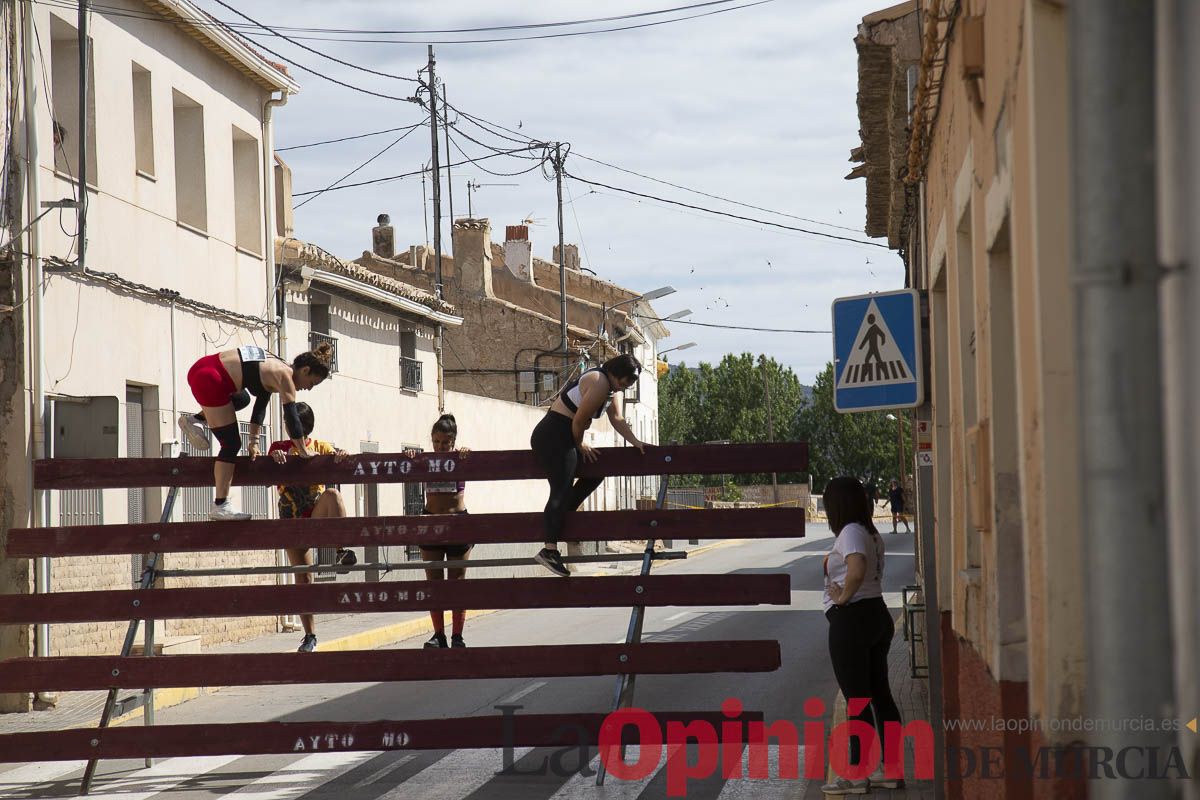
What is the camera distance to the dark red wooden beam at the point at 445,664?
8.09m

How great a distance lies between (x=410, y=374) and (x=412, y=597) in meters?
20.2

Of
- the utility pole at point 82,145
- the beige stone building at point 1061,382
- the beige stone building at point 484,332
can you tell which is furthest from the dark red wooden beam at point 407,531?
the beige stone building at point 484,332

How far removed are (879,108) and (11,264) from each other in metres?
7.96

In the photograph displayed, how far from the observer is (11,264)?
13.0 meters

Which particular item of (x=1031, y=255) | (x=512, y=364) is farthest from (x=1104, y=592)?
(x=512, y=364)

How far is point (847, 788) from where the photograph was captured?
26.2ft

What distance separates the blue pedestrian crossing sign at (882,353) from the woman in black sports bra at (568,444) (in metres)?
1.32

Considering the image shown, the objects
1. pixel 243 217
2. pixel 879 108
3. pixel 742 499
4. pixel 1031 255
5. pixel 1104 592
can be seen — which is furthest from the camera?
pixel 742 499

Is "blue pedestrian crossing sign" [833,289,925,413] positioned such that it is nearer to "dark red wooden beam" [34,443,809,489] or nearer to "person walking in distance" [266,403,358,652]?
"dark red wooden beam" [34,443,809,489]

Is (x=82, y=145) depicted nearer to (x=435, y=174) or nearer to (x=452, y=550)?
(x=452, y=550)

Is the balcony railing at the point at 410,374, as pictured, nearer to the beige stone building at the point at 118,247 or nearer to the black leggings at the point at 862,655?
Result: the beige stone building at the point at 118,247

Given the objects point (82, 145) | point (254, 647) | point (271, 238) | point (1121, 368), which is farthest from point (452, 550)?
point (271, 238)

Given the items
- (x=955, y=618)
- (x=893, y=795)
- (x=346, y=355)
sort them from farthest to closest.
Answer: (x=346, y=355) < (x=893, y=795) < (x=955, y=618)

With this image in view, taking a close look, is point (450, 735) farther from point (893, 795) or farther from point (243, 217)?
point (243, 217)
